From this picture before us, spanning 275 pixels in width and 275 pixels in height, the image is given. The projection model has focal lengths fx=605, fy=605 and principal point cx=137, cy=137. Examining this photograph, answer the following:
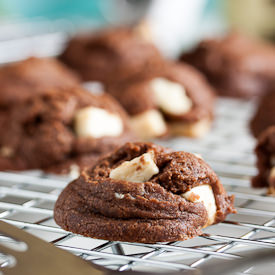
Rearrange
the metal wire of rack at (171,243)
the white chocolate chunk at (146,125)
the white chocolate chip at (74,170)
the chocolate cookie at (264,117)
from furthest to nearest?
the white chocolate chunk at (146,125), the chocolate cookie at (264,117), the white chocolate chip at (74,170), the metal wire of rack at (171,243)

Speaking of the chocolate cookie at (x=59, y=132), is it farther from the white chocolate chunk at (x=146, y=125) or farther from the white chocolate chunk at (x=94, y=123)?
the white chocolate chunk at (x=146, y=125)

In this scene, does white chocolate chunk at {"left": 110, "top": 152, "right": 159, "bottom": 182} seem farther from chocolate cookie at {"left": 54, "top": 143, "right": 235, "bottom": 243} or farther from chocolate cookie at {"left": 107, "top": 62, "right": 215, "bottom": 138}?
chocolate cookie at {"left": 107, "top": 62, "right": 215, "bottom": 138}

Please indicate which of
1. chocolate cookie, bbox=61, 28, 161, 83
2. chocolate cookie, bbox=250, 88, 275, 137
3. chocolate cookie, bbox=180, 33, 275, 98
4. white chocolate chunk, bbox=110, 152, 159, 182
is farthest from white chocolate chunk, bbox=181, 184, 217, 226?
chocolate cookie, bbox=61, 28, 161, 83

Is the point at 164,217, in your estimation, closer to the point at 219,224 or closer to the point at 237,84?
the point at 219,224

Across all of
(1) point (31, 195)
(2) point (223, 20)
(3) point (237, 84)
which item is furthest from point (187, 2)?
(1) point (31, 195)

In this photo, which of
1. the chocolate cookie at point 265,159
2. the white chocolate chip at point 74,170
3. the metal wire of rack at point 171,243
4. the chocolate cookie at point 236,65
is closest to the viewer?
the metal wire of rack at point 171,243

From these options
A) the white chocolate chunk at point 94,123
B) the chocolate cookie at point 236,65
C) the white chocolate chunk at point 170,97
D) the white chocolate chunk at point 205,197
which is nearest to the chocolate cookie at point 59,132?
the white chocolate chunk at point 94,123
